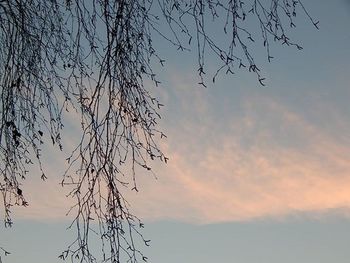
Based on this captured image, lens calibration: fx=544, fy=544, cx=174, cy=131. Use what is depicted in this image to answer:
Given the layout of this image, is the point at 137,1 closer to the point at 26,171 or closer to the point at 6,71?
the point at 6,71

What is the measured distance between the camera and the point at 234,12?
1611 millimetres

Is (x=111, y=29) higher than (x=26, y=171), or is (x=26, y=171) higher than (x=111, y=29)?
(x=111, y=29)

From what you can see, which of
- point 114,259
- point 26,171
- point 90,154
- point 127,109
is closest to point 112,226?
point 114,259

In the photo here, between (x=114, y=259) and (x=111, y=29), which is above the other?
(x=111, y=29)

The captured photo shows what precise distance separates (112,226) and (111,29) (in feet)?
1.83

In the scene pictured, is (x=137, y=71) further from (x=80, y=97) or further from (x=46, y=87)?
(x=46, y=87)

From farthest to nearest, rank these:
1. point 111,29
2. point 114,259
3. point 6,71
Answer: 1. point 6,71
2. point 111,29
3. point 114,259

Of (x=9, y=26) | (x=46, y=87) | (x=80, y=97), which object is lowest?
(x=80, y=97)

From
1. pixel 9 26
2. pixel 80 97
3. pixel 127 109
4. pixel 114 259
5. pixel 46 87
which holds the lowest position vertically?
pixel 114 259

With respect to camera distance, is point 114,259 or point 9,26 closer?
point 114,259

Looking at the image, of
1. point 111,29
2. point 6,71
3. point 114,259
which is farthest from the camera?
point 6,71

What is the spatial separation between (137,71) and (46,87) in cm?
36

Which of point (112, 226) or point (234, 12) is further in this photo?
point (234, 12)

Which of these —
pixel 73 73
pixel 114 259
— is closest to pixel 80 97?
pixel 73 73
